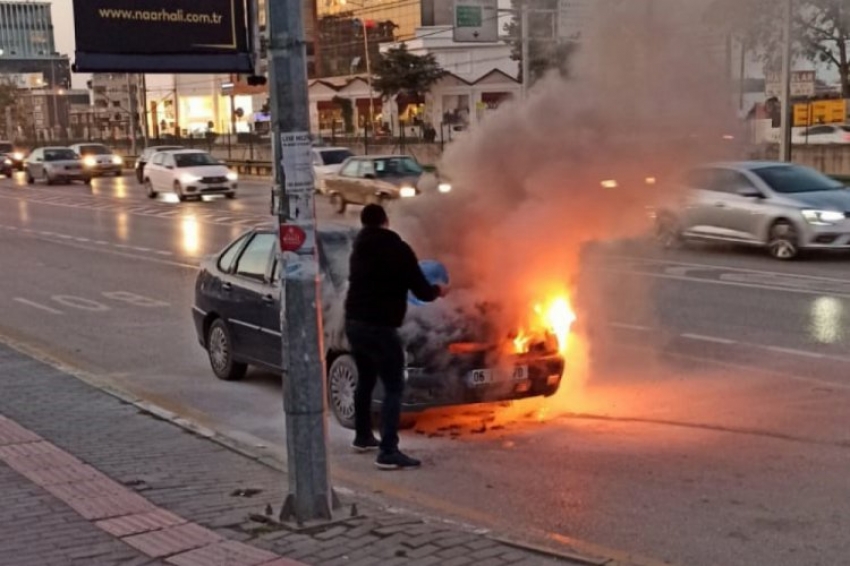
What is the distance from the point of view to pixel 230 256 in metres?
10.2

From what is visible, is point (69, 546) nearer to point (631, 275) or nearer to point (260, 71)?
point (260, 71)

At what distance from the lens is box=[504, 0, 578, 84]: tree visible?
A: 24.5ft

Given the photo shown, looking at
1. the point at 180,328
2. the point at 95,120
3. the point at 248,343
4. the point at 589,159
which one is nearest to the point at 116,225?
the point at 180,328

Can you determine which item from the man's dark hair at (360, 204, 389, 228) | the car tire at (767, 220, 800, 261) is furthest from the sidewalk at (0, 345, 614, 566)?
the car tire at (767, 220, 800, 261)

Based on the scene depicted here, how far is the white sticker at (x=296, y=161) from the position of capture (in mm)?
5355

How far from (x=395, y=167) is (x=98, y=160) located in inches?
1055

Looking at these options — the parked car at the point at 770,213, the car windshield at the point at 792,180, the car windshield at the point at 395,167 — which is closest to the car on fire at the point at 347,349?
the parked car at the point at 770,213

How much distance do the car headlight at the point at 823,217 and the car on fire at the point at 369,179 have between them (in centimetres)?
1184

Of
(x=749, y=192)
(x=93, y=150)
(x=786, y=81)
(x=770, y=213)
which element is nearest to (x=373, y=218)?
(x=786, y=81)

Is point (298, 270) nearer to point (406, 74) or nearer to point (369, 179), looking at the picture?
point (369, 179)

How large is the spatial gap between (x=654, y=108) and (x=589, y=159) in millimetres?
736

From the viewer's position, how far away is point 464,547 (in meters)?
5.23

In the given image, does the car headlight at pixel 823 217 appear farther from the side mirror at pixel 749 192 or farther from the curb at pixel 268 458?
the curb at pixel 268 458

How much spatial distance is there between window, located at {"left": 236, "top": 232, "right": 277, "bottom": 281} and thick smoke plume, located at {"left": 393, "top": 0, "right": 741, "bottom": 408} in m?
1.42
